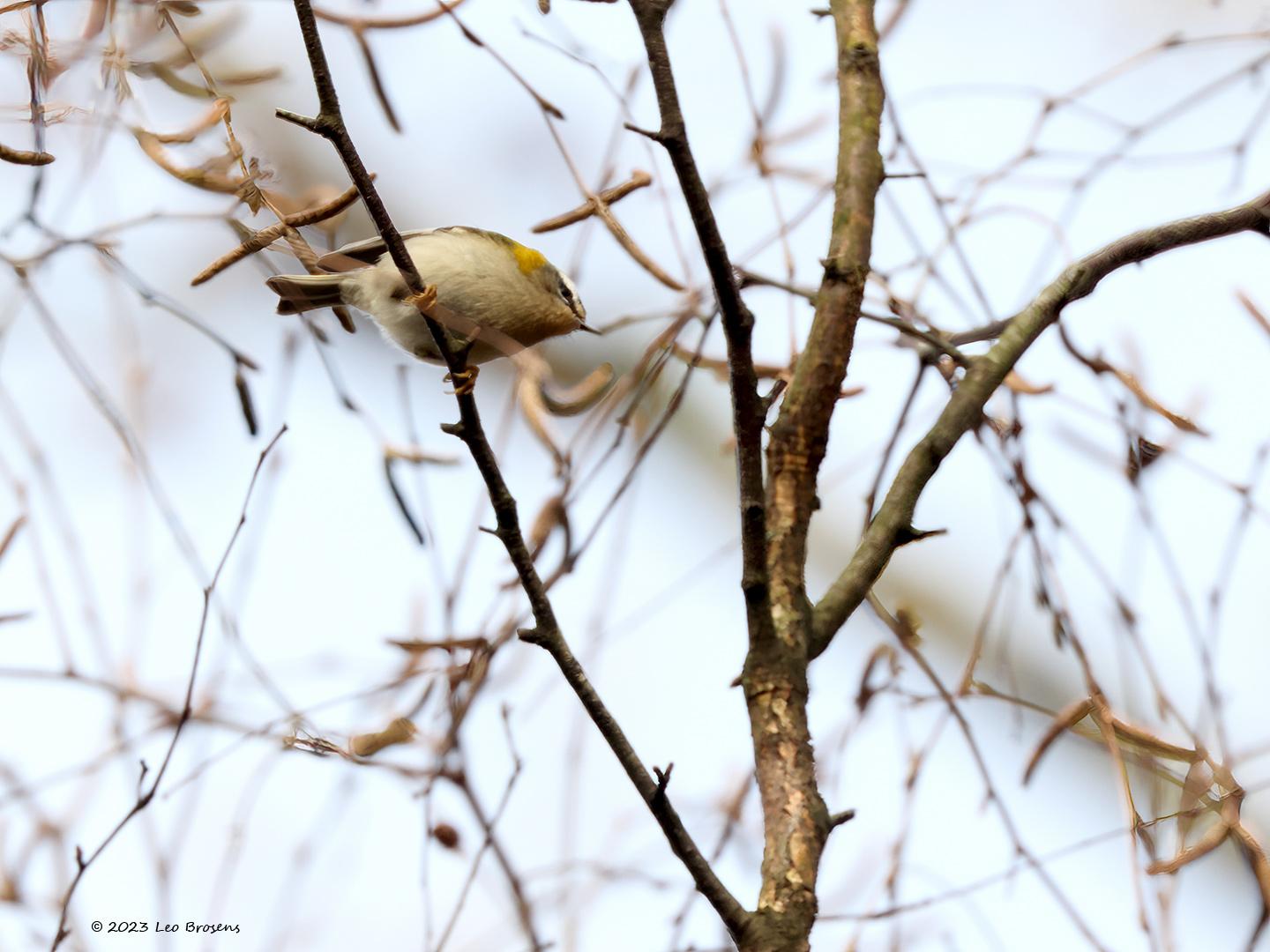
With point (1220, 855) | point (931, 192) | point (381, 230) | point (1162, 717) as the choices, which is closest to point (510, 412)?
point (381, 230)

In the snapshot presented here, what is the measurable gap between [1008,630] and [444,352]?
0.98 m

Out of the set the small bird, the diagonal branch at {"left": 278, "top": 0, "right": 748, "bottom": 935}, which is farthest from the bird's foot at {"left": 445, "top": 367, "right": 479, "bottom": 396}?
the small bird

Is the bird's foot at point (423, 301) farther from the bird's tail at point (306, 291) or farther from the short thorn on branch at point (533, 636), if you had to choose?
the bird's tail at point (306, 291)

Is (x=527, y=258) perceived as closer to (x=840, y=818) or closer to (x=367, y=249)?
(x=367, y=249)

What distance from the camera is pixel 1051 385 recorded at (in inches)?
59.1

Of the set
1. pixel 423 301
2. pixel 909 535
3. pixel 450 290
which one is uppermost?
pixel 450 290

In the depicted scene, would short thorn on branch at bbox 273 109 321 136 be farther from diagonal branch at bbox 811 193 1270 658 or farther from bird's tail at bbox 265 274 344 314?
bird's tail at bbox 265 274 344 314

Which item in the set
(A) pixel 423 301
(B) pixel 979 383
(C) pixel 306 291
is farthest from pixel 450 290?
(B) pixel 979 383

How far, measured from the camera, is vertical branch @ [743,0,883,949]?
959mm

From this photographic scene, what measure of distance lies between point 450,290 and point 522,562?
1.17 metres

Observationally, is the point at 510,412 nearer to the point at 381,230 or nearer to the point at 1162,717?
the point at 381,230

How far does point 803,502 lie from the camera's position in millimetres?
1221

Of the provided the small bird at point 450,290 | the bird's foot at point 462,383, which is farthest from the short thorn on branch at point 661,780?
the small bird at point 450,290

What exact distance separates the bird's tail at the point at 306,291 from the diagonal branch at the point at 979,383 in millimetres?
1279
